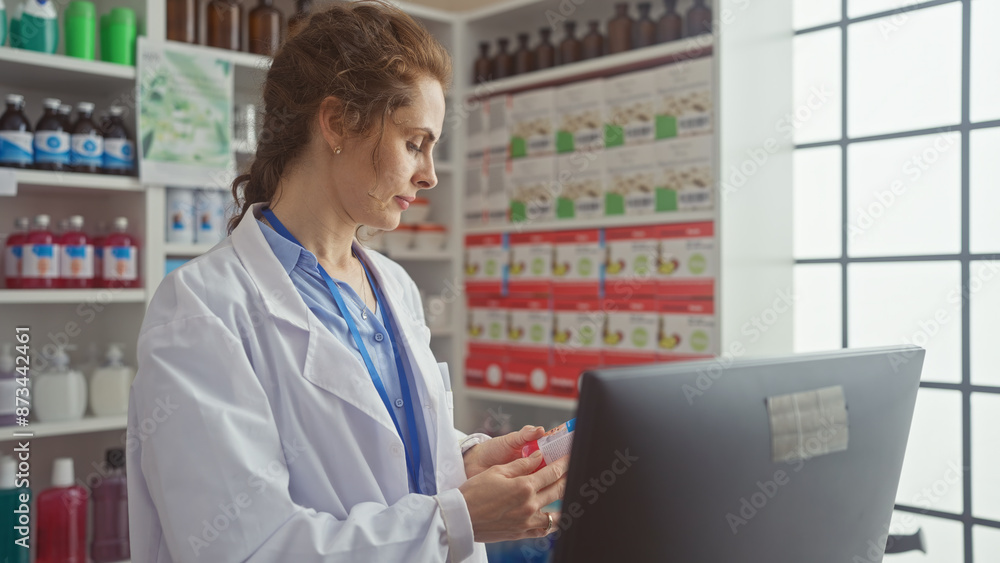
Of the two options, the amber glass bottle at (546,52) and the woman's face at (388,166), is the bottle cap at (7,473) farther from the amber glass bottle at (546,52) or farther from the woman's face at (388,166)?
the amber glass bottle at (546,52)

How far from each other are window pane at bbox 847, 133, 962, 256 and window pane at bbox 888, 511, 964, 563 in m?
0.81

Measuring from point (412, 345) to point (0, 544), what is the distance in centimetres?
151

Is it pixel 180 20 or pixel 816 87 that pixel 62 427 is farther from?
pixel 816 87

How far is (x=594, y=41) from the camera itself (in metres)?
2.88

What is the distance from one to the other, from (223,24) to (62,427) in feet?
4.37

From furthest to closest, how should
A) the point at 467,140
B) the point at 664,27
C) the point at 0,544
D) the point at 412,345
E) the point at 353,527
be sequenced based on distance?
the point at 467,140
the point at 664,27
the point at 0,544
the point at 412,345
the point at 353,527

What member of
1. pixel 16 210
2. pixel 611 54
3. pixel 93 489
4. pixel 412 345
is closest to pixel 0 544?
pixel 93 489

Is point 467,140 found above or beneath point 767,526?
above

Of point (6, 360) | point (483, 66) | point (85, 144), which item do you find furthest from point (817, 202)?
point (6, 360)

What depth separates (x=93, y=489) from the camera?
2.35m

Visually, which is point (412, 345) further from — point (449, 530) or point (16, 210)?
point (16, 210)

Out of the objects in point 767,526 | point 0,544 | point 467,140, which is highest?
point 467,140

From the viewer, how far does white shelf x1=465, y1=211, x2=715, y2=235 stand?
8.22 feet

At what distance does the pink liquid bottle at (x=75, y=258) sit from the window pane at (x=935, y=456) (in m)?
2.44
